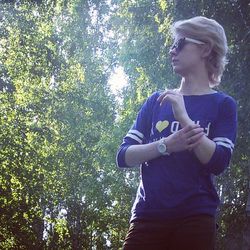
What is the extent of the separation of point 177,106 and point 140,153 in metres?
0.31

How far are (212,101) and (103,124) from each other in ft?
39.0

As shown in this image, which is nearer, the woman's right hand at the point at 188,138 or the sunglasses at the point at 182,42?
the woman's right hand at the point at 188,138

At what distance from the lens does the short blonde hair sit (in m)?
2.21

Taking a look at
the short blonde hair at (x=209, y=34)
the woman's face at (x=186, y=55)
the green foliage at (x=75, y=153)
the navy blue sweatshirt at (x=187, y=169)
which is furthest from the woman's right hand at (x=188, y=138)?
the green foliage at (x=75, y=153)

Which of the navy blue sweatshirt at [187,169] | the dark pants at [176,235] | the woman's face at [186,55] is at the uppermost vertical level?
the woman's face at [186,55]

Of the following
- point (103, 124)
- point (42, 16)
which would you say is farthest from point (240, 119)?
point (42, 16)

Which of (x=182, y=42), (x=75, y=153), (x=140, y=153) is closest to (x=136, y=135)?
(x=140, y=153)

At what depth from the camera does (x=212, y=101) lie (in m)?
2.09

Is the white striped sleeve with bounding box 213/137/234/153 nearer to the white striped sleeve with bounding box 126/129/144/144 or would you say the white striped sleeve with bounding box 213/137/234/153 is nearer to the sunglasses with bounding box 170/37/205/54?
the white striped sleeve with bounding box 126/129/144/144

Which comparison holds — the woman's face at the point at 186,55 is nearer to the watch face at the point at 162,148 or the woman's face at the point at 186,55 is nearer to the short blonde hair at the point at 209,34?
the short blonde hair at the point at 209,34

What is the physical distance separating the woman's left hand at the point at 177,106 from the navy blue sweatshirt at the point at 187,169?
0.15 metres

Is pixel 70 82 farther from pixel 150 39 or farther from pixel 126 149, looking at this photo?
pixel 126 149

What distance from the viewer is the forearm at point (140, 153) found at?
195 cm

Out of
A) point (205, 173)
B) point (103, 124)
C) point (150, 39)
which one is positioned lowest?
point (205, 173)
